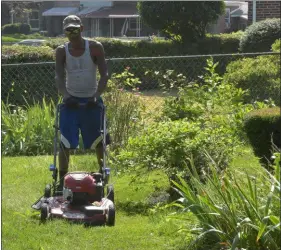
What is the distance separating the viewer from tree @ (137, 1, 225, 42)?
20.5 metres

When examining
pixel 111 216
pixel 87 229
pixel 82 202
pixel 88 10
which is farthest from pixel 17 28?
pixel 87 229

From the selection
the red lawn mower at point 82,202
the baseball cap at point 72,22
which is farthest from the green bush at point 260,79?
the red lawn mower at point 82,202

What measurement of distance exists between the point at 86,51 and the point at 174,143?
124 cm

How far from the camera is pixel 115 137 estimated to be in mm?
9344

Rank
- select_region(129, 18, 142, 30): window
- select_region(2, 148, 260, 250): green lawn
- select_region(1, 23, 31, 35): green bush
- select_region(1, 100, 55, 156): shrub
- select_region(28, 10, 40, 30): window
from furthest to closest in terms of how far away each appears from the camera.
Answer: select_region(1, 23, 31, 35): green bush → select_region(28, 10, 40, 30): window → select_region(129, 18, 142, 30): window → select_region(1, 100, 55, 156): shrub → select_region(2, 148, 260, 250): green lawn

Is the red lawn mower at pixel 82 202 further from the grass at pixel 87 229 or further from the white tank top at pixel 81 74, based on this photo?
the white tank top at pixel 81 74

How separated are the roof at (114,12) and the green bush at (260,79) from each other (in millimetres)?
12781

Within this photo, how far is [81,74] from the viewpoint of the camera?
23.6 ft

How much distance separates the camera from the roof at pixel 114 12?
23.7m

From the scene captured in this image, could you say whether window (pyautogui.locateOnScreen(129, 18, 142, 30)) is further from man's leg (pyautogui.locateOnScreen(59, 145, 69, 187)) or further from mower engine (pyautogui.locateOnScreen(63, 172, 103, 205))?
mower engine (pyautogui.locateOnScreen(63, 172, 103, 205))

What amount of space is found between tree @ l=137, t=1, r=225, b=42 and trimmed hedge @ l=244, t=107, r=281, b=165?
13.1 m

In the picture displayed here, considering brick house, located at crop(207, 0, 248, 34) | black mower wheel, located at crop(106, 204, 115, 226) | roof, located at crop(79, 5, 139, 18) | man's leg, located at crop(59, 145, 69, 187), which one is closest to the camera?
black mower wheel, located at crop(106, 204, 115, 226)

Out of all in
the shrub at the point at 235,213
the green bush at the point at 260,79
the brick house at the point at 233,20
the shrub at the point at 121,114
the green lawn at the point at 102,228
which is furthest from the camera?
the brick house at the point at 233,20

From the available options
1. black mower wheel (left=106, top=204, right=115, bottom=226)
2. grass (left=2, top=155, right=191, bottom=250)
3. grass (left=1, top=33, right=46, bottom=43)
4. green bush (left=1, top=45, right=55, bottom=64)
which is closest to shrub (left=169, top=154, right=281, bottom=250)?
grass (left=2, top=155, right=191, bottom=250)
